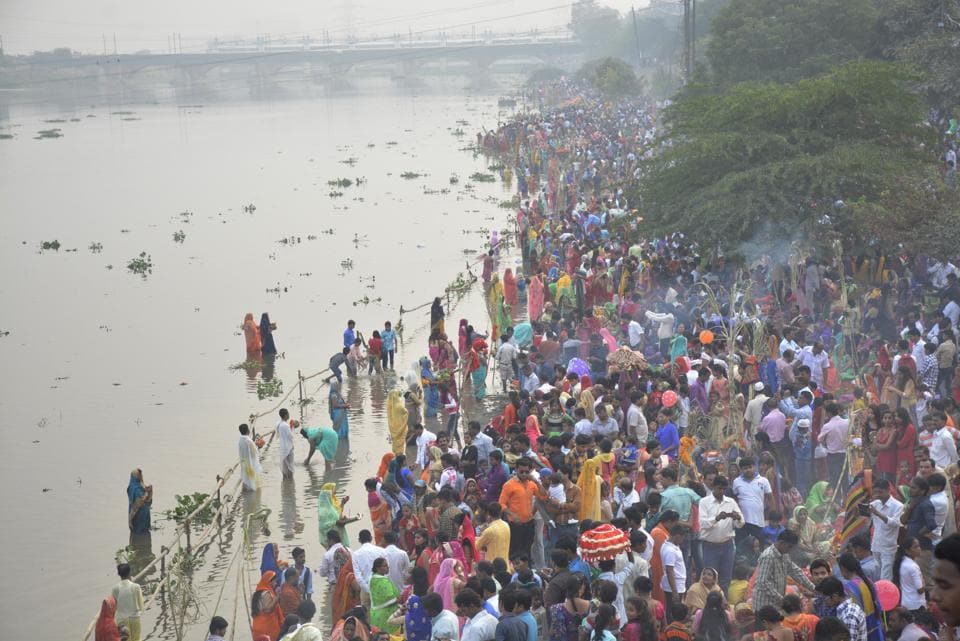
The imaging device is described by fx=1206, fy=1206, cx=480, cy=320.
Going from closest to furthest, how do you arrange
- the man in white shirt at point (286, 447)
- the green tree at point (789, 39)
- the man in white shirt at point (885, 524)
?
the man in white shirt at point (885, 524), the man in white shirt at point (286, 447), the green tree at point (789, 39)

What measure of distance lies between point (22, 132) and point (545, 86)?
38.1 meters

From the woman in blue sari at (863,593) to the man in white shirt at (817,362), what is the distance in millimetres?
5992

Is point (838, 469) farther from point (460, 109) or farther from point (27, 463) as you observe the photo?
point (460, 109)

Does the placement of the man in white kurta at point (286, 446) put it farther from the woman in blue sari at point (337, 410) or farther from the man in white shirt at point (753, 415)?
the man in white shirt at point (753, 415)

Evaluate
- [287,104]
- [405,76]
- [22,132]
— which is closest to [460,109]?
[287,104]

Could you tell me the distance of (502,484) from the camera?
9617 millimetres

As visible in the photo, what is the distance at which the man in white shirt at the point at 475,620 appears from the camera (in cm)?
689

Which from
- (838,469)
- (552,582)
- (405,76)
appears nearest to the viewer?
(552,582)

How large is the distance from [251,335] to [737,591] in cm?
1301

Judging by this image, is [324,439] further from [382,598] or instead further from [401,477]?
[382,598]

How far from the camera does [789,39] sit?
100 feet

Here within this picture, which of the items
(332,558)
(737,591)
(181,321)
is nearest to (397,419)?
(332,558)

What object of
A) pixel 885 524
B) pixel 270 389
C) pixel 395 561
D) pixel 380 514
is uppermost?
pixel 885 524

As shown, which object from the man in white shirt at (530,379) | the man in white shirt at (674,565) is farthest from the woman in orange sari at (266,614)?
the man in white shirt at (530,379)
